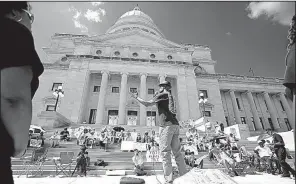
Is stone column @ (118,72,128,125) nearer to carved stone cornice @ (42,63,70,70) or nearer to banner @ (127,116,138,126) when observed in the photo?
banner @ (127,116,138,126)

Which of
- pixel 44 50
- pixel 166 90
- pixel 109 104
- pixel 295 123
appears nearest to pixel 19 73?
pixel 295 123

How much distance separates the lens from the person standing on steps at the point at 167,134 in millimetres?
3830

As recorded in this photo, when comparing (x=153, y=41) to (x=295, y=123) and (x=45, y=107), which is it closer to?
(x=45, y=107)

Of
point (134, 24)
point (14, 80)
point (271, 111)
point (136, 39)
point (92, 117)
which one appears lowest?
point (14, 80)

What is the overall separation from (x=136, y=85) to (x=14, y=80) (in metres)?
29.3

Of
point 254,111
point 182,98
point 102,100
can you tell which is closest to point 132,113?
point 102,100

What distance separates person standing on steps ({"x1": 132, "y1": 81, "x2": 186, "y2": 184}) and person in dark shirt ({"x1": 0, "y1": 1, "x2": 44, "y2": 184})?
303cm

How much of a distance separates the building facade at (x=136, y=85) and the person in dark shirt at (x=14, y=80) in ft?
77.1

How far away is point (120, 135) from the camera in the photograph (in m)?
17.0

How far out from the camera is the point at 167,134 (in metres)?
4.03

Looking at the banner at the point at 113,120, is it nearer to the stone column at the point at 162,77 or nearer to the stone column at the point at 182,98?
the stone column at the point at 162,77

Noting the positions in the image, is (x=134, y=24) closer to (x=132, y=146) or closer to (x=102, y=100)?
(x=102, y=100)

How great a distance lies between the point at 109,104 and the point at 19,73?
27753 mm

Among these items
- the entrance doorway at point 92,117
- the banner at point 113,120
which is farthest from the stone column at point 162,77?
the entrance doorway at point 92,117
